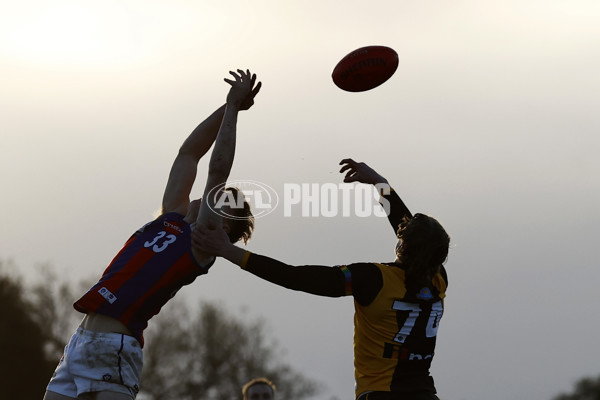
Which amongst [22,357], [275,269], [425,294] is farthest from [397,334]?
[22,357]

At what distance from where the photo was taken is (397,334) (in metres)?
6.38

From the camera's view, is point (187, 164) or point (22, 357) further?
point (22, 357)

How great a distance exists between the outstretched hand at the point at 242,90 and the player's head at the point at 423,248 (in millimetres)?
1316

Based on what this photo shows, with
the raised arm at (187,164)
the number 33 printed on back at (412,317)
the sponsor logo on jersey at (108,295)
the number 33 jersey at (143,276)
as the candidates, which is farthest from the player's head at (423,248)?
the sponsor logo on jersey at (108,295)

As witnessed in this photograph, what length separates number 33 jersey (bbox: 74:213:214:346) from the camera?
6.27 metres

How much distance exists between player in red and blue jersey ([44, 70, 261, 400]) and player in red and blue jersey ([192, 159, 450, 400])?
0.26m

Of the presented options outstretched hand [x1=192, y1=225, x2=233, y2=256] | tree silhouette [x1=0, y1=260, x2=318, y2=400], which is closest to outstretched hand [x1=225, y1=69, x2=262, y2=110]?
outstretched hand [x1=192, y1=225, x2=233, y2=256]

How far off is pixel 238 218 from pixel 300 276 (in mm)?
698

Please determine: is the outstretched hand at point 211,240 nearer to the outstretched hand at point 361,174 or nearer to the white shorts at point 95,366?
the white shorts at point 95,366

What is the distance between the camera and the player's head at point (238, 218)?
21.0 feet

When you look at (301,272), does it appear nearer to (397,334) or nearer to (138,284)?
(397,334)

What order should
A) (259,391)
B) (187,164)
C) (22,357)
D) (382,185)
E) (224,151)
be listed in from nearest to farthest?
1. (224,151)
2. (187,164)
3. (382,185)
4. (259,391)
5. (22,357)

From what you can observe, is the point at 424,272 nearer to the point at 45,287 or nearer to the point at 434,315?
the point at 434,315

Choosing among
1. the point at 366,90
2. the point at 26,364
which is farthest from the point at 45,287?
the point at 366,90
